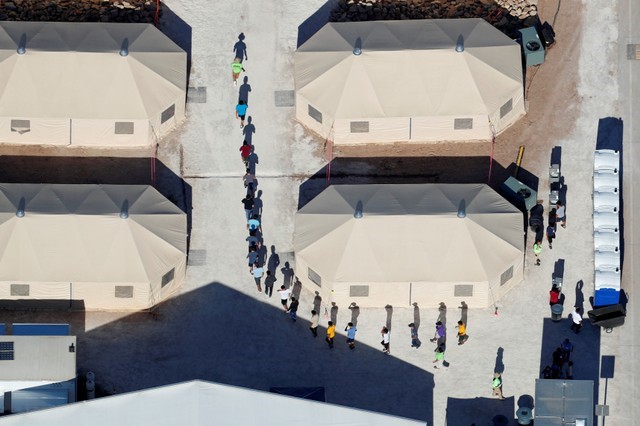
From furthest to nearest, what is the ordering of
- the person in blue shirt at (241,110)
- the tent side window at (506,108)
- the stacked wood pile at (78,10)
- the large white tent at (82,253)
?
the stacked wood pile at (78,10) < the person in blue shirt at (241,110) < the tent side window at (506,108) < the large white tent at (82,253)

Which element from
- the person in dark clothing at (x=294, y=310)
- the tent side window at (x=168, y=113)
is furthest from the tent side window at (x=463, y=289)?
the tent side window at (x=168, y=113)

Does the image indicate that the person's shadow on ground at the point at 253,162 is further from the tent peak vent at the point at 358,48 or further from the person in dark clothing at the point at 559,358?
the person in dark clothing at the point at 559,358

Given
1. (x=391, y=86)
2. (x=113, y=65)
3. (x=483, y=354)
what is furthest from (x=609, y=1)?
(x=113, y=65)

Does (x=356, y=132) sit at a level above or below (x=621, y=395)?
above

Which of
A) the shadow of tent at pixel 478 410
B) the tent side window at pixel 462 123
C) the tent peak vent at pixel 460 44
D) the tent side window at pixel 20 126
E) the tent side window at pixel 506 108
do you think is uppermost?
the tent peak vent at pixel 460 44

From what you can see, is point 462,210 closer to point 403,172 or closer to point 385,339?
point 403,172

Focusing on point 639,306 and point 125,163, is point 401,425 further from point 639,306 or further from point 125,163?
point 125,163

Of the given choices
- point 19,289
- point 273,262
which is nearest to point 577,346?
point 273,262
